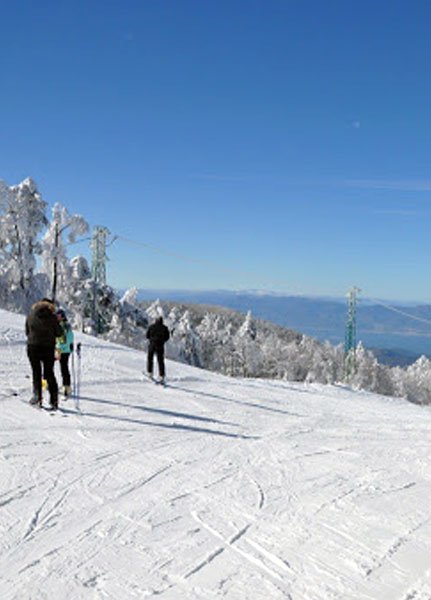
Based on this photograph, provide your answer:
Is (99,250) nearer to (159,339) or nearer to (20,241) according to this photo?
(20,241)

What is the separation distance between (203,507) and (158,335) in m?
9.56

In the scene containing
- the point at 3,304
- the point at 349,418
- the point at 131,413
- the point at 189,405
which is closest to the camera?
the point at 131,413

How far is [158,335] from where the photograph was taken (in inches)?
601

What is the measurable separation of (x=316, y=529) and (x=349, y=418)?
8.90 m

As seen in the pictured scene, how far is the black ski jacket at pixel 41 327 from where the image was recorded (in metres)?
9.89

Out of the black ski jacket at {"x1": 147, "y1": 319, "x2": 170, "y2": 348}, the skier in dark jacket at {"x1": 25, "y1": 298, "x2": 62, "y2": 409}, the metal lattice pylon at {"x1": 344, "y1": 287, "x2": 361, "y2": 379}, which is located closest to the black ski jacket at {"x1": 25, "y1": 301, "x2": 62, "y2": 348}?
the skier in dark jacket at {"x1": 25, "y1": 298, "x2": 62, "y2": 409}

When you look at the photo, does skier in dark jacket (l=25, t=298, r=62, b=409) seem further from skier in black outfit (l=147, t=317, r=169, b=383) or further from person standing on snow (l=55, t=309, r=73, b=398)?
skier in black outfit (l=147, t=317, r=169, b=383)

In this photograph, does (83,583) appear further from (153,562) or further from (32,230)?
(32,230)

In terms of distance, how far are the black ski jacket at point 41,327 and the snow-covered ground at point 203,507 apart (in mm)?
1312

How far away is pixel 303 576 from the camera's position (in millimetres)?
4410

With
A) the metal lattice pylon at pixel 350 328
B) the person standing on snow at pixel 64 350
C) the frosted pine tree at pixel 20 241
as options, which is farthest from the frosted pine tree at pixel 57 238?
the person standing on snow at pixel 64 350

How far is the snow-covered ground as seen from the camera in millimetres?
4266

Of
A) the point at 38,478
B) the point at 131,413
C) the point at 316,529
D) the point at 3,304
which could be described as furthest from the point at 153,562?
the point at 3,304

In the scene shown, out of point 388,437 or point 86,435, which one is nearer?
point 86,435
